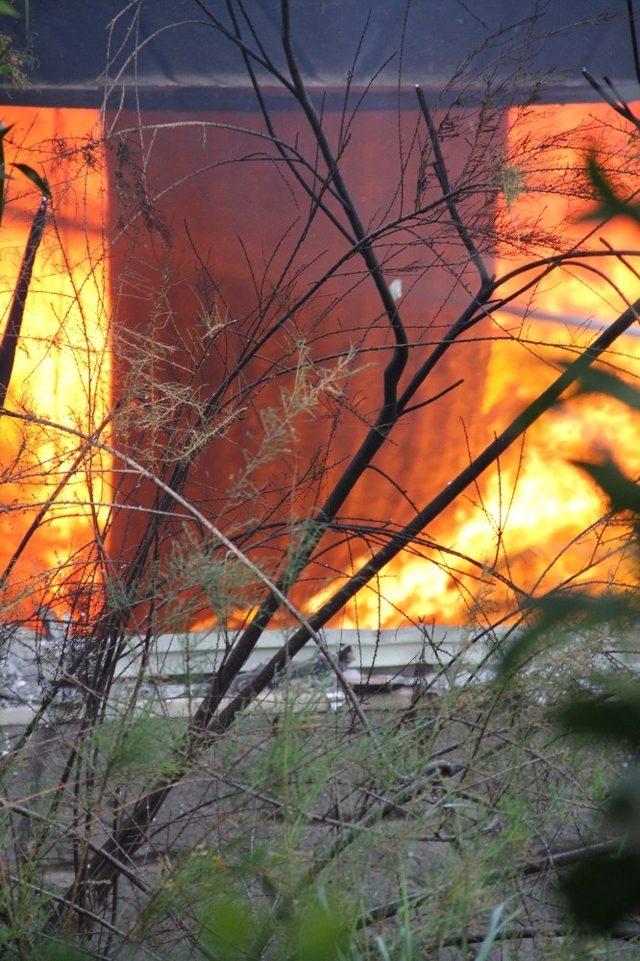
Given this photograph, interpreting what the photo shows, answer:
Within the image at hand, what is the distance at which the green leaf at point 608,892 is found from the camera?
1.44 ft

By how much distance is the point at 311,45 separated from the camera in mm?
2619

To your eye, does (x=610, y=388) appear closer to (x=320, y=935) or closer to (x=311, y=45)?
(x=320, y=935)

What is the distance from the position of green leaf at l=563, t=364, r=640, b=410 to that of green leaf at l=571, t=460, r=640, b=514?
3cm

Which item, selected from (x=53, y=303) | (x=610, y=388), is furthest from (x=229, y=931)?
(x=53, y=303)

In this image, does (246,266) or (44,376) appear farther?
(246,266)

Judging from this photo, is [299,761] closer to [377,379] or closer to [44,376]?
[44,376]

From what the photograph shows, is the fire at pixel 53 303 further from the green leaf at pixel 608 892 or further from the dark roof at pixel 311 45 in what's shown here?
the green leaf at pixel 608 892

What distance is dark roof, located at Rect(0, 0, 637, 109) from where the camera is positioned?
8.23ft

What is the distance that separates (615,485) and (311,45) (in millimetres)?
2457

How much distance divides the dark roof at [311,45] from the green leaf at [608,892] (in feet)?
7.89

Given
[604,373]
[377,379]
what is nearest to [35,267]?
[377,379]

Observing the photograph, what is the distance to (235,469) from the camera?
264 cm

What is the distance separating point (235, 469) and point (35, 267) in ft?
2.41

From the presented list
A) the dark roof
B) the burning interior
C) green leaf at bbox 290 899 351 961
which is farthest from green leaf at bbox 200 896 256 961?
the dark roof
